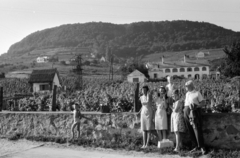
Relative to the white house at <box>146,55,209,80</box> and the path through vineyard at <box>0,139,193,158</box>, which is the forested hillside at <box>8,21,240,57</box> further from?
the path through vineyard at <box>0,139,193,158</box>

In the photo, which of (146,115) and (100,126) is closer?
(146,115)

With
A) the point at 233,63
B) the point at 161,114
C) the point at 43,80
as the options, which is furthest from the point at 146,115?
the point at 233,63

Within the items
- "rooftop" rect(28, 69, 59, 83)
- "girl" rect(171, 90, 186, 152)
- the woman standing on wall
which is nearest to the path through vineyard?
"girl" rect(171, 90, 186, 152)

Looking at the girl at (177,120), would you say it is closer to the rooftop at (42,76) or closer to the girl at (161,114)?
the girl at (161,114)

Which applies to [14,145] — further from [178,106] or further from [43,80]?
[43,80]

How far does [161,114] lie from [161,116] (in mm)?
51

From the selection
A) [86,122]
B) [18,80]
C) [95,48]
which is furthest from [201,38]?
[86,122]

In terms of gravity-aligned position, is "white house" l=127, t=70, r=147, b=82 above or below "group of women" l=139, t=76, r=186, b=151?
above

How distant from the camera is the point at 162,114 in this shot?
7.66 m

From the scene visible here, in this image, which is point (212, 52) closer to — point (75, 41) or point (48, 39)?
point (75, 41)

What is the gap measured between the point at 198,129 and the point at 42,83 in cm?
4263

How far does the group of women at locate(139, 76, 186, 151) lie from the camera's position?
734cm

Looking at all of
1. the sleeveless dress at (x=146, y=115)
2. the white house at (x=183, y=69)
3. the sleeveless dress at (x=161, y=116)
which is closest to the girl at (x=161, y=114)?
the sleeveless dress at (x=161, y=116)

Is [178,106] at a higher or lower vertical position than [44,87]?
lower
